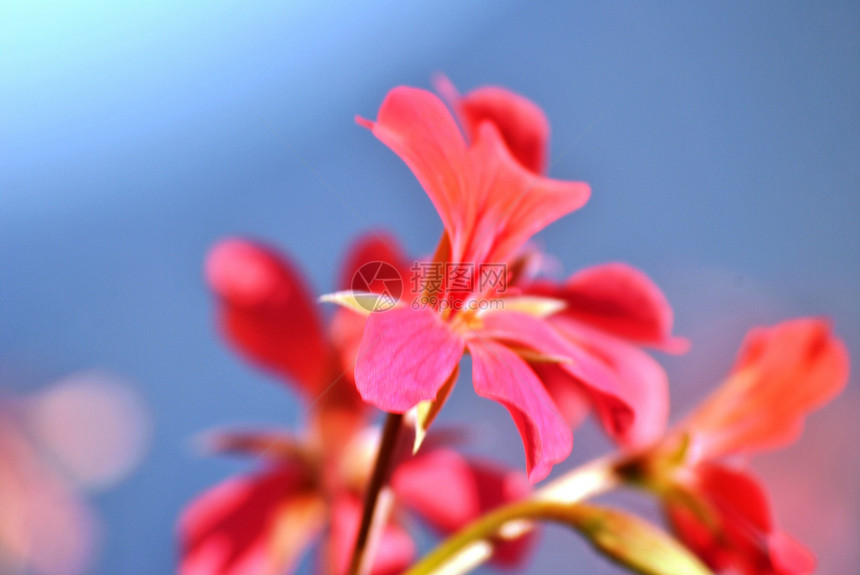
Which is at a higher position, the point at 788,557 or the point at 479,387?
the point at 479,387

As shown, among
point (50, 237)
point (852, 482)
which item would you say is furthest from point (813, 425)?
point (50, 237)

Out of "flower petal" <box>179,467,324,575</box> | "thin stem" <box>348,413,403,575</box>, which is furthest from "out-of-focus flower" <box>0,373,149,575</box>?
"thin stem" <box>348,413,403,575</box>

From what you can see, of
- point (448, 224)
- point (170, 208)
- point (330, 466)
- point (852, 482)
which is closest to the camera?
point (448, 224)

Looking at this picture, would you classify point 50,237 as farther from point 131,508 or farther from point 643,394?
point 643,394

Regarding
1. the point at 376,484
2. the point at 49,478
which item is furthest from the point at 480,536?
the point at 49,478

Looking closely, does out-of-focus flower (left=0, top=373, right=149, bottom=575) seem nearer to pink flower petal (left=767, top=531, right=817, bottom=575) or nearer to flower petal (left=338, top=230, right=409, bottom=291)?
flower petal (left=338, top=230, right=409, bottom=291)

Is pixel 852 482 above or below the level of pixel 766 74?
below

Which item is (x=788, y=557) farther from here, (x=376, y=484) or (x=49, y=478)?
(x=49, y=478)
